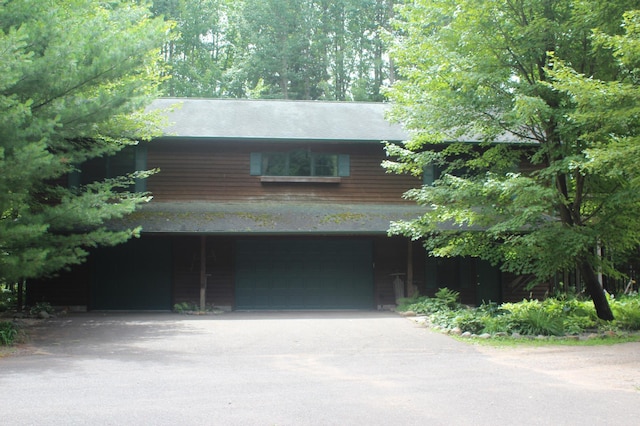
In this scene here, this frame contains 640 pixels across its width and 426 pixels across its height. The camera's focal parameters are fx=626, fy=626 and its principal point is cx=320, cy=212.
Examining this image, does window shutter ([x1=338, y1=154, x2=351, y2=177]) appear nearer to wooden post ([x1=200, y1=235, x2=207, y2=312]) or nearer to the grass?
wooden post ([x1=200, y1=235, x2=207, y2=312])

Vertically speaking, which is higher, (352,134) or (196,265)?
(352,134)

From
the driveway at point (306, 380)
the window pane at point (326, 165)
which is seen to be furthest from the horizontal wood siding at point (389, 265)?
the driveway at point (306, 380)

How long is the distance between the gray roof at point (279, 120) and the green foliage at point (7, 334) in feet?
21.4

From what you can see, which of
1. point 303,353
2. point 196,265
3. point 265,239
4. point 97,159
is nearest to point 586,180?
point 303,353

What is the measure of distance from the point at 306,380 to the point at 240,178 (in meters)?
10.9

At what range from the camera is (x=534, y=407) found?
657 cm

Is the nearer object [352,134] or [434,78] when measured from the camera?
[434,78]

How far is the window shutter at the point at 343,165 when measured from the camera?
1856cm

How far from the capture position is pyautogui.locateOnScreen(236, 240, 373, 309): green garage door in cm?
1848

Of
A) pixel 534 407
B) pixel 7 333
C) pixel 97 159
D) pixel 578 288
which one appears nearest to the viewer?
pixel 534 407

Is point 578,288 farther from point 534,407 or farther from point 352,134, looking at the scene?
point 534,407

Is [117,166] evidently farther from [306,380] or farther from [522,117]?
[306,380]

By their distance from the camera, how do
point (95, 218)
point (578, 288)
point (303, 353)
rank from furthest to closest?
1. point (578, 288)
2. point (95, 218)
3. point (303, 353)

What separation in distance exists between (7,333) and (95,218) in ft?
8.45
